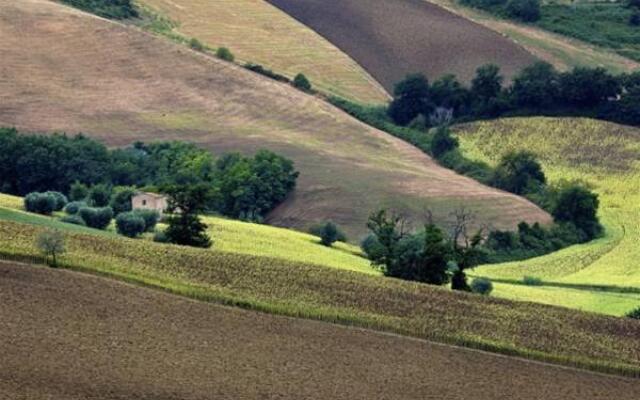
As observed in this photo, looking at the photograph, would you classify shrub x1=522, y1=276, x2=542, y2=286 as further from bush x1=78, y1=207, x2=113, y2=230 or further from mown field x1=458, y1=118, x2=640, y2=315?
bush x1=78, y1=207, x2=113, y2=230

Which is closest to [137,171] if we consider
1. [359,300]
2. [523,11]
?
[359,300]

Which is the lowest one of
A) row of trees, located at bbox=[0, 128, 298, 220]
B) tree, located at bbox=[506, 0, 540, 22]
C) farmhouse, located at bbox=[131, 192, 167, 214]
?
row of trees, located at bbox=[0, 128, 298, 220]

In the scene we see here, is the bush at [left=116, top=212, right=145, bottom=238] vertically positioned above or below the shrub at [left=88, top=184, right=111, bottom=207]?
above

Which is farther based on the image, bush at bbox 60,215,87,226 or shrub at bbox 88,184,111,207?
shrub at bbox 88,184,111,207

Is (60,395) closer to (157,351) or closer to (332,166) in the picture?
(157,351)

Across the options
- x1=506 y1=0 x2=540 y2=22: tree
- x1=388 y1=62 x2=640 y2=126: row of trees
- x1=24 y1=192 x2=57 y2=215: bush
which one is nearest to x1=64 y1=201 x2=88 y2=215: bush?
x1=24 y1=192 x2=57 y2=215: bush

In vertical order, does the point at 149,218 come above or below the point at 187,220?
below

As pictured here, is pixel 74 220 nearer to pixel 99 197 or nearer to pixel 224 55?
pixel 99 197
